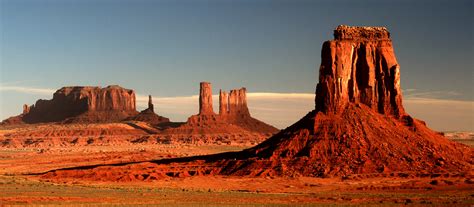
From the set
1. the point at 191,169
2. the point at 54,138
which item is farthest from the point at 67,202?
the point at 54,138

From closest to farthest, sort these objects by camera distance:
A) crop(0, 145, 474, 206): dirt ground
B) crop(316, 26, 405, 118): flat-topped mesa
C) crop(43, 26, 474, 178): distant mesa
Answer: crop(0, 145, 474, 206): dirt ground → crop(43, 26, 474, 178): distant mesa → crop(316, 26, 405, 118): flat-topped mesa

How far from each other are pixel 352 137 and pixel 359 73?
25.2 ft

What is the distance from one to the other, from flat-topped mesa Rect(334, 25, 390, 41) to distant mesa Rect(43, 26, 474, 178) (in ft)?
0.32

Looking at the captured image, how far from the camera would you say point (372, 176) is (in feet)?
207

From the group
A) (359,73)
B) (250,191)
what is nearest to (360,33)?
(359,73)

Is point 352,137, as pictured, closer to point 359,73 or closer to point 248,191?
point 359,73

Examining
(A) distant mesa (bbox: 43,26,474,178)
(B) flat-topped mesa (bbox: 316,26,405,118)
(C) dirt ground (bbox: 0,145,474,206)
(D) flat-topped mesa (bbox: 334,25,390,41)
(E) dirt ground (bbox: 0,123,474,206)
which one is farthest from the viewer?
(D) flat-topped mesa (bbox: 334,25,390,41)

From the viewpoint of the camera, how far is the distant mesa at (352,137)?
66.4 meters

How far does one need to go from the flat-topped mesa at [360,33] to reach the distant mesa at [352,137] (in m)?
0.10

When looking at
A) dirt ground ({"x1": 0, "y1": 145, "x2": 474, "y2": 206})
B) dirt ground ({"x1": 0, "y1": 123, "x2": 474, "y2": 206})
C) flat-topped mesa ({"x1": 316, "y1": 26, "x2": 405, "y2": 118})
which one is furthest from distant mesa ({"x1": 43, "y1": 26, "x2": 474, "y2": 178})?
dirt ground ({"x1": 0, "y1": 145, "x2": 474, "y2": 206})

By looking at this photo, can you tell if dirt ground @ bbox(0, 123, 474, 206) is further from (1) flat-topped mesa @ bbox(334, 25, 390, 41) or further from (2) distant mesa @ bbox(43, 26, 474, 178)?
(1) flat-topped mesa @ bbox(334, 25, 390, 41)

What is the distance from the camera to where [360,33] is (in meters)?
74.4

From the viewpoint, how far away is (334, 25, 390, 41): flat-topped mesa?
7394 centimetres

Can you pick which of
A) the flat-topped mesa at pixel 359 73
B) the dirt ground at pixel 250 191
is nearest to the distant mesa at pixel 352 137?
the flat-topped mesa at pixel 359 73
